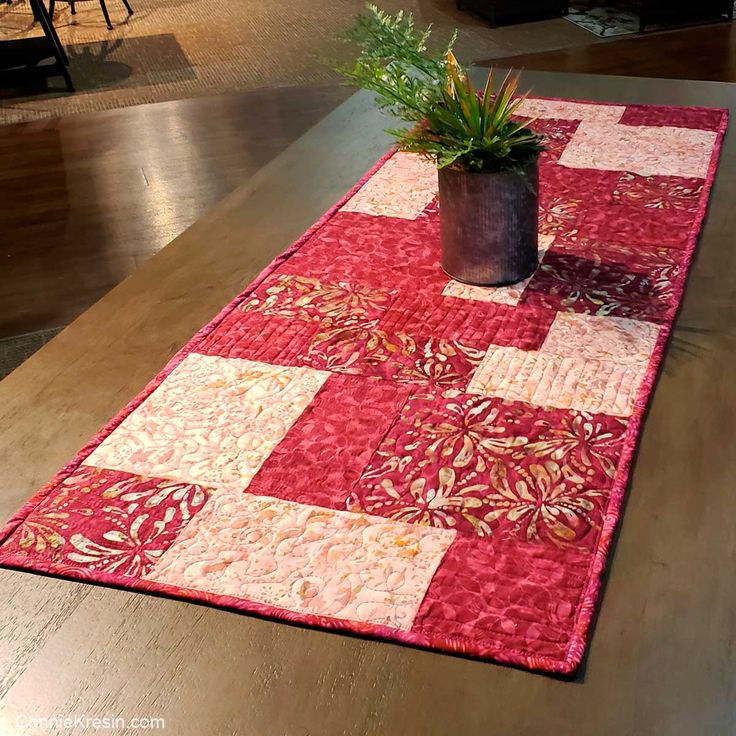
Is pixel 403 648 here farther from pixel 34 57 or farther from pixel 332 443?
pixel 34 57

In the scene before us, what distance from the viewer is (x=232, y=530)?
1.21m

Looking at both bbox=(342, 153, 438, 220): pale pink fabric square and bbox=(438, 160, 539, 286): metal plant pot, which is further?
bbox=(342, 153, 438, 220): pale pink fabric square

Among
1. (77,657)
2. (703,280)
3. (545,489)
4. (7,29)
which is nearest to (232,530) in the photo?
(77,657)

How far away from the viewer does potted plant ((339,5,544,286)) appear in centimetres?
160

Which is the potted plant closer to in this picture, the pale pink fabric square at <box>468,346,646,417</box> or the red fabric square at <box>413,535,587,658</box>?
the pale pink fabric square at <box>468,346,646,417</box>

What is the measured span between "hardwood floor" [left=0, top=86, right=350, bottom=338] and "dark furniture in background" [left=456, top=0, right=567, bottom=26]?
128cm

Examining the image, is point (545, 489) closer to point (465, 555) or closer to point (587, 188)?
point (465, 555)

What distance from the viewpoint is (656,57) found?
411cm

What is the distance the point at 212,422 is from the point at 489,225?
1.98ft

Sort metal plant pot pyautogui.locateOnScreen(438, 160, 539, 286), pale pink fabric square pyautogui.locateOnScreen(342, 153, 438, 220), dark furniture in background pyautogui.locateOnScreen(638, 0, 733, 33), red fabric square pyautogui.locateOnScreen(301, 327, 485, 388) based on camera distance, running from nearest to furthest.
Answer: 1. red fabric square pyautogui.locateOnScreen(301, 327, 485, 388)
2. metal plant pot pyautogui.locateOnScreen(438, 160, 539, 286)
3. pale pink fabric square pyautogui.locateOnScreen(342, 153, 438, 220)
4. dark furniture in background pyautogui.locateOnScreen(638, 0, 733, 33)

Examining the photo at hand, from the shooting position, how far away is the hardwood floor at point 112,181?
8.38ft

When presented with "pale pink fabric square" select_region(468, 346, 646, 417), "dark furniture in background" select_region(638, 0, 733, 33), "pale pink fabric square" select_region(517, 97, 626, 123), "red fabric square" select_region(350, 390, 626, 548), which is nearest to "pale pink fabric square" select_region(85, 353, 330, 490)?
"red fabric square" select_region(350, 390, 626, 548)

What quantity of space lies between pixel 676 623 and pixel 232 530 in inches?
21.2

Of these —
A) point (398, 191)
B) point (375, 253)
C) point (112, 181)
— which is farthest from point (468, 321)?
point (112, 181)
